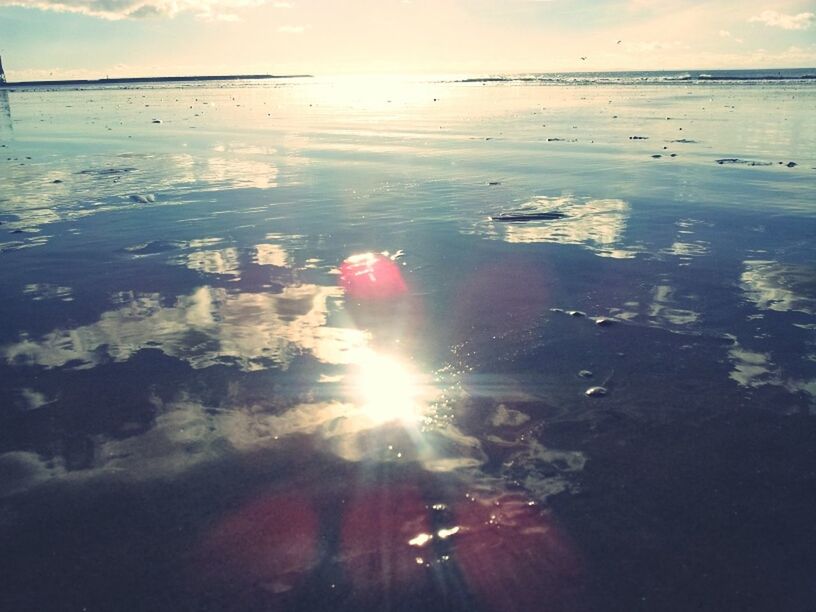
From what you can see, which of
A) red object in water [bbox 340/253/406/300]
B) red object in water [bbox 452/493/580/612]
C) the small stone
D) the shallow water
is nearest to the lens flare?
the shallow water

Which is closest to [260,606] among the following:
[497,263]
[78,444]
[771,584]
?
[78,444]

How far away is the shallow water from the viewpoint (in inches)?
134

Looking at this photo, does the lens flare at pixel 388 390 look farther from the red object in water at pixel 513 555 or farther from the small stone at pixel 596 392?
the small stone at pixel 596 392

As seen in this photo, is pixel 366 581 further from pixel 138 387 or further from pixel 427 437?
pixel 138 387

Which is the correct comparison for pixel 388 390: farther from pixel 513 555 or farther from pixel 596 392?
pixel 513 555

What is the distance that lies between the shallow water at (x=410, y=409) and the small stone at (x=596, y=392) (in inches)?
4.3

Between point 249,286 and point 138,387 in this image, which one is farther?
point 249,286

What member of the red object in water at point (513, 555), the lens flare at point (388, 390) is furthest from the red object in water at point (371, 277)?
the red object in water at point (513, 555)

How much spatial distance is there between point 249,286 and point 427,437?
413cm

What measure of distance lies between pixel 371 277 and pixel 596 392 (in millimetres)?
3784

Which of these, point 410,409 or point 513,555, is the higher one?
point 410,409

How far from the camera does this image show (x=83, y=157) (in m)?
20.8

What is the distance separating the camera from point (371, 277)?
323 inches

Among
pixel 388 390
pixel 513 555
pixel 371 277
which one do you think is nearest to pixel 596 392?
pixel 388 390
